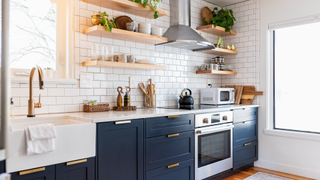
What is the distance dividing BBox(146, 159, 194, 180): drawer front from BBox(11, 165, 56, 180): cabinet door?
0.95 meters

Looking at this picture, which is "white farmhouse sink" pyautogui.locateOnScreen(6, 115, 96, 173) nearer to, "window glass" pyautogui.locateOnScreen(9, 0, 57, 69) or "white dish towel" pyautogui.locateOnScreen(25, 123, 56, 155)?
"white dish towel" pyautogui.locateOnScreen(25, 123, 56, 155)

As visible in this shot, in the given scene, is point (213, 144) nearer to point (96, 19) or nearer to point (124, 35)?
point (124, 35)

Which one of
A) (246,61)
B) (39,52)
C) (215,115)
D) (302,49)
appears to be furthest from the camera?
(246,61)

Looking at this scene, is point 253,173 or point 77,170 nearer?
point 77,170

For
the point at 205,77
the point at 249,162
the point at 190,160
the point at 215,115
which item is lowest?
the point at 249,162

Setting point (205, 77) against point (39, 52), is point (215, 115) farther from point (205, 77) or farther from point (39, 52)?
point (39, 52)

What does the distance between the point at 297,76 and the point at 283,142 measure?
98cm

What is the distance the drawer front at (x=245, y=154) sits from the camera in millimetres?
3631

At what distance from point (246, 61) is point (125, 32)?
2.30 meters

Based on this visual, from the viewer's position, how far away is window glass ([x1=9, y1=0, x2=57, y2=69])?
2.48 meters

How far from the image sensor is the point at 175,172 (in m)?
2.81

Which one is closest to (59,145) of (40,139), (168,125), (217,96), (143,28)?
(40,139)

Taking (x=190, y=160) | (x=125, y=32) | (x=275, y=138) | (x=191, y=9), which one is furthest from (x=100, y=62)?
(x=275, y=138)

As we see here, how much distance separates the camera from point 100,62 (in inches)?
104
